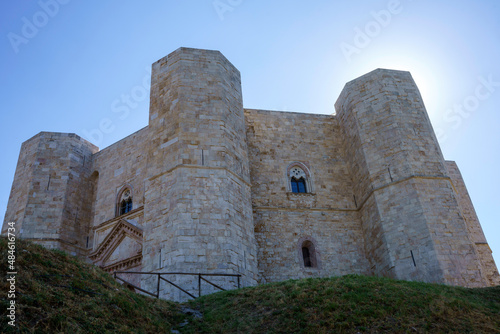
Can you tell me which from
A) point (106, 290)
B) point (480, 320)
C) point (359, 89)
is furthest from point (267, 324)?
point (359, 89)

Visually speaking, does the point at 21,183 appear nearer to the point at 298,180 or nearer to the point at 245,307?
the point at 298,180

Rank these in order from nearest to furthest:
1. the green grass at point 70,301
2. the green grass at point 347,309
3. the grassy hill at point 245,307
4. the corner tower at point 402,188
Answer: the green grass at point 70,301 → the grassy hill at point 245,307 → the green grass at point 347,309 → the corner tower at point 402,188

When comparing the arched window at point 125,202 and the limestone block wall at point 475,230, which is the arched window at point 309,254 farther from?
the arched window at point 125,202

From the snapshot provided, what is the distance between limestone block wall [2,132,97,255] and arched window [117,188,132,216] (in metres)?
1.83

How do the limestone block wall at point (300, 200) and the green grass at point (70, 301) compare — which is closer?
the green grass at point (70, 301)

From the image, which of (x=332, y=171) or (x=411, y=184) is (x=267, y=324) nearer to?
(x=411, y=184)

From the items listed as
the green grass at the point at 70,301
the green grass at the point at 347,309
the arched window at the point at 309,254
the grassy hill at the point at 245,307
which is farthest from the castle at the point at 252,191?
the green grass at the point at 70,301

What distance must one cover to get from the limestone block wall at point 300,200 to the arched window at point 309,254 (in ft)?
0.48

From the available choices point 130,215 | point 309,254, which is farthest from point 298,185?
point 130,215

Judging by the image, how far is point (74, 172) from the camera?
61.4 ft

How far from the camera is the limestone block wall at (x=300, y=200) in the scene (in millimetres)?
15531

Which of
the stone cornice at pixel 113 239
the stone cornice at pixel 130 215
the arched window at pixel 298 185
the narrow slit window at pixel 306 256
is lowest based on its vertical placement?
the narrow slit window at pixel 306 256

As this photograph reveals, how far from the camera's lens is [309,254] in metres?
16.0

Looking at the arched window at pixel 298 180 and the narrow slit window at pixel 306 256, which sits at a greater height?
the arched window at pixel 298 180
